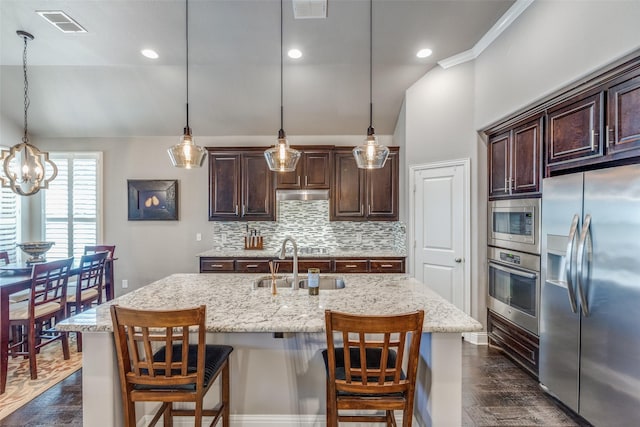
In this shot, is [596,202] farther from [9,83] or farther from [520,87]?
[9,83]

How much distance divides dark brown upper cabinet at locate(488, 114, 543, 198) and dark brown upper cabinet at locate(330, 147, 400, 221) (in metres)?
1.38

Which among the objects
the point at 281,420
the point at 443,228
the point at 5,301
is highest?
the point at 443,228

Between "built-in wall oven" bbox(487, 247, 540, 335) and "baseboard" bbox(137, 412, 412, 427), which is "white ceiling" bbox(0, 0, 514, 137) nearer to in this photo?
"built-in wall oven" bbox(487, 247, 540, 335)

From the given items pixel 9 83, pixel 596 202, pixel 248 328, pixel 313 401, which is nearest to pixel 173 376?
pixel 248 328

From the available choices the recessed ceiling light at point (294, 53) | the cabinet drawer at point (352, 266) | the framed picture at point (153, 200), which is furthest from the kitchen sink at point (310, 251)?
the recessed ceiling light at point (294, 53)

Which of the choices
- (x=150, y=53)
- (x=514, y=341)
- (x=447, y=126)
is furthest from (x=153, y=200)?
(x=514, y=341)

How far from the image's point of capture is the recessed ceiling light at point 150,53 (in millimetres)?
3471

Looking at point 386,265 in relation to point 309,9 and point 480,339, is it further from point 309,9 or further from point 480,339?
point 309,9

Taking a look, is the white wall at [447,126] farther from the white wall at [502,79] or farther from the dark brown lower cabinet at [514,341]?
the dark brown lower cabinet at [514,341]

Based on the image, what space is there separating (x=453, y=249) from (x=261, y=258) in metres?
2.53

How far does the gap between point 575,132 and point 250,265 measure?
377 centimetres

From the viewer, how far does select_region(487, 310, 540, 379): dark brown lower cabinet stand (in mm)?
2689

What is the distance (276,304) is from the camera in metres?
1.91

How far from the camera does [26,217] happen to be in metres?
5.02
